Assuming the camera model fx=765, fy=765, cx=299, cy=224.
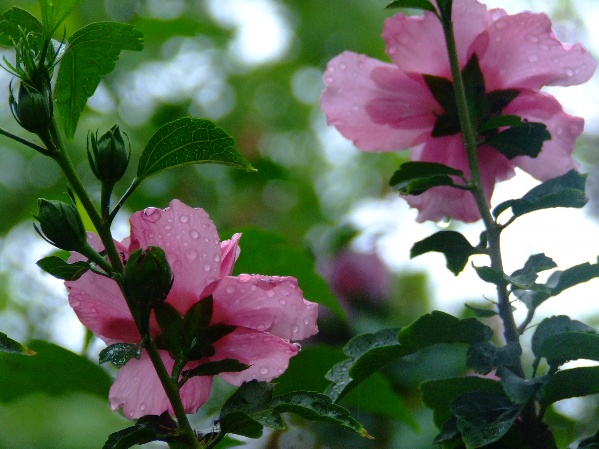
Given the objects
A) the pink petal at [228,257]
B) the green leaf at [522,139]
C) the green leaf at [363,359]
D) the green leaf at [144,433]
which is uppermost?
the green leaf at [522,139]

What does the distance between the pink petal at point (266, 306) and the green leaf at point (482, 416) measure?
0.15 m

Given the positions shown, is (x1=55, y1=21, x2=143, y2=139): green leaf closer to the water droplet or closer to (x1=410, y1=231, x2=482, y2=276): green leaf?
the water droplet

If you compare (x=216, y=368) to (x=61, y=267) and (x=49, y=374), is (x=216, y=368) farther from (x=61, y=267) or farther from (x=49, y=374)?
(x=49, y=374)

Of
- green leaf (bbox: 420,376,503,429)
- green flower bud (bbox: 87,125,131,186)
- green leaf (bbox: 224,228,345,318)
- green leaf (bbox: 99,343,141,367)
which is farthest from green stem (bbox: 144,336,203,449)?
green leaf (bbox: 224,228,345,318)

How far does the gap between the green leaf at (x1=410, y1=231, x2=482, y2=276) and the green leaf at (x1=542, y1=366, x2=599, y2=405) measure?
0.44 feet

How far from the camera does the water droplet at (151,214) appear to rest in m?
0.61

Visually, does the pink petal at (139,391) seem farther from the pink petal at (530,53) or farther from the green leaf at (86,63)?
the pink petal at (530,53)

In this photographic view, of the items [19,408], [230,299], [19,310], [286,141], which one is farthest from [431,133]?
[286,141]

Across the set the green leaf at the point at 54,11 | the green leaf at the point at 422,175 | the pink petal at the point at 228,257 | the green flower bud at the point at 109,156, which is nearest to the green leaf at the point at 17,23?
the green leaf at the point at 54,11

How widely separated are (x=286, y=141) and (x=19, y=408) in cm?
208

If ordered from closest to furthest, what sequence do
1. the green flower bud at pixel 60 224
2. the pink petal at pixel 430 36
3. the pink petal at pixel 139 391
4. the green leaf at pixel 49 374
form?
1. the green flower bud at pixel 60 224
2. the pink petal at pixel 139 391
3. the pink petal at pixel 430 36
4. the green leaf at pixel 49 374

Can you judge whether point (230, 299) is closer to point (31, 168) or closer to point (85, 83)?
point (85, 83)

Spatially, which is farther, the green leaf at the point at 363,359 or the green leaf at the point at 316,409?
the green leaf at the point at 363,359

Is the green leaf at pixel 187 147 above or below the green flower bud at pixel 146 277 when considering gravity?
above
